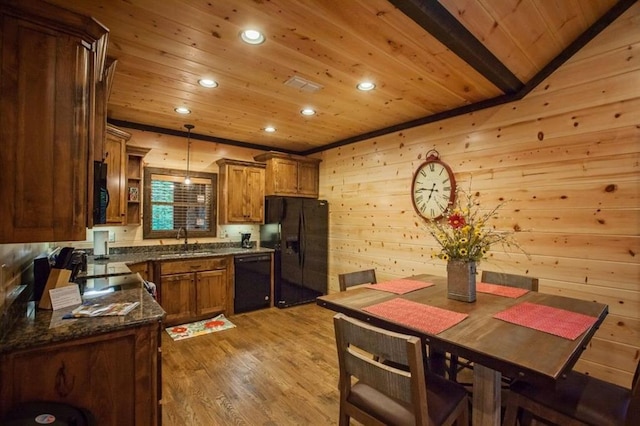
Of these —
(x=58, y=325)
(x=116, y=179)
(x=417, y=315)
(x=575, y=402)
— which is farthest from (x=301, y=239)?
(x=575, y=402)

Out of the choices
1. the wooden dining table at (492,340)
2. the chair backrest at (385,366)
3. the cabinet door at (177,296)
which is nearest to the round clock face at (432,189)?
the wooden dining table at (492,340)

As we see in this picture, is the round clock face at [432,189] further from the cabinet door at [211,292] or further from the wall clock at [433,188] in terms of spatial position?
the cabinet door at [211,292]

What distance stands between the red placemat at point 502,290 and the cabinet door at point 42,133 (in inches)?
101

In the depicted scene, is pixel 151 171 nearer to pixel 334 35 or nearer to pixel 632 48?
pixel 334 35

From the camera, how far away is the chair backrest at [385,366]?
4.03 ft

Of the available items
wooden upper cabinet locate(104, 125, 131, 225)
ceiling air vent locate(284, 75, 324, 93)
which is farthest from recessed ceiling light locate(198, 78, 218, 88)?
wooden upper cabinet locate(104, 125, 131, 225)

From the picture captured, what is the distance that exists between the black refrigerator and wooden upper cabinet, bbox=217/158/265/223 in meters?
0.20

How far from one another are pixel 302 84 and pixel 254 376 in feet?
8.67

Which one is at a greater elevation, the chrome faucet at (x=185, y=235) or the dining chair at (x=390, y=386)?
the chrome faucet at (x=185, y=235)

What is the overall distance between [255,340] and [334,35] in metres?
3.11

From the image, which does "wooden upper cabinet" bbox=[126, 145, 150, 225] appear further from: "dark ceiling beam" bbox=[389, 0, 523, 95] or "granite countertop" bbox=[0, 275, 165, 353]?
"dark ceiling beam" bbox=[389, 0, 523, 95]

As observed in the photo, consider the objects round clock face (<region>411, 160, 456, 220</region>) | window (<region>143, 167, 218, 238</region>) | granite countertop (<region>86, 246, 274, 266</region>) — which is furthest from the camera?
window (<region>143, 167, 218, 238</region>)

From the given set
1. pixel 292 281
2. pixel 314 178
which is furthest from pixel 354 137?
pixel 292 281

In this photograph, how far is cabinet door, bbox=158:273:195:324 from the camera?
3.76 m
